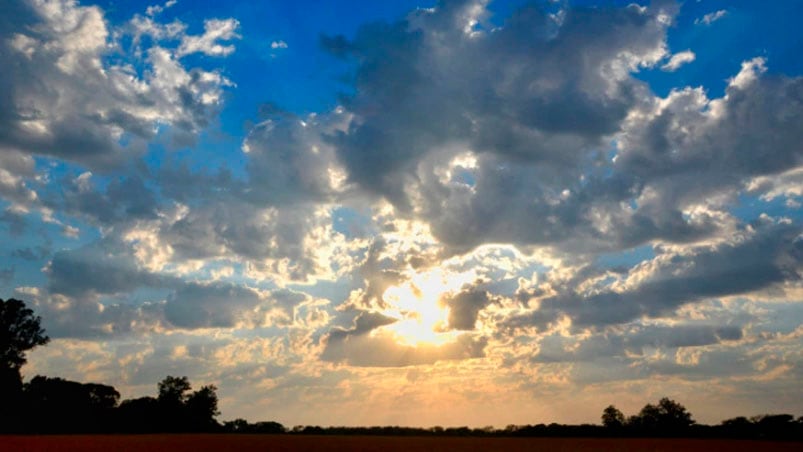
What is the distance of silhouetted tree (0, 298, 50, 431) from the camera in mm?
111438

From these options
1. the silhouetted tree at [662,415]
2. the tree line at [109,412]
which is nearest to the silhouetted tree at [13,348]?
the tree line at [109,412]

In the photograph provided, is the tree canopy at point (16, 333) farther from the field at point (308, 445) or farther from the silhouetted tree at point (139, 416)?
the field at point (308, 445)

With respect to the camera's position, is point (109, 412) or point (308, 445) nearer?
point (308, 445)

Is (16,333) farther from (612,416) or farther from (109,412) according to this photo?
(612,416)

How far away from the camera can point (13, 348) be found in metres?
119

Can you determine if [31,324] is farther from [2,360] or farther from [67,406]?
[67,406]

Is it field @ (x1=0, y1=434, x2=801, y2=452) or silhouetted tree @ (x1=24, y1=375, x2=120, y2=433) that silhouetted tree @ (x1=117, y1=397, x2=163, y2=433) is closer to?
silhouetted tree @ (x1=24, y1=375, x2=120, y2=433)

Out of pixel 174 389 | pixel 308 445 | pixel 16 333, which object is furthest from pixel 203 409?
pixel 308 445

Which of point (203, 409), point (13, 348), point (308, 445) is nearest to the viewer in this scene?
point (308, 445)

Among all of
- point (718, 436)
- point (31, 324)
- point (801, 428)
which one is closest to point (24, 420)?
point (31, 324)

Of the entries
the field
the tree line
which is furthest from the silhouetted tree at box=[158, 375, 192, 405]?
the field

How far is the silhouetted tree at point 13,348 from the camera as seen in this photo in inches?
4387

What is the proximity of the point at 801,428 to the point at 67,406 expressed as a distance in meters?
127

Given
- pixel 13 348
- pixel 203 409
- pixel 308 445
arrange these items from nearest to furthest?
pixel 308 445
pixel 13 348
pixel 203 409
